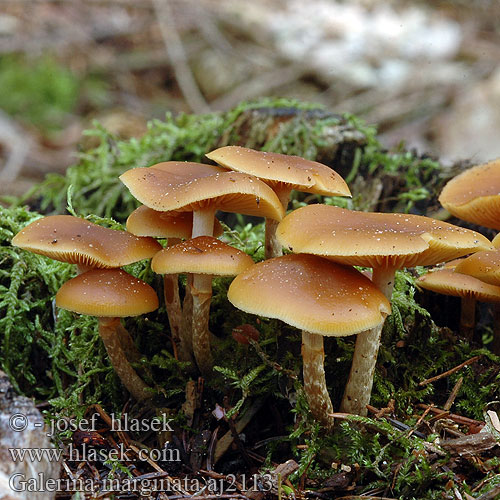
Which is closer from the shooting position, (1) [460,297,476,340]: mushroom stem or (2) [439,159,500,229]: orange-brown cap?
(2) [439,159,500,229]: orange-brown cap

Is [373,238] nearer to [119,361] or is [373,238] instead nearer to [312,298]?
[312,298]

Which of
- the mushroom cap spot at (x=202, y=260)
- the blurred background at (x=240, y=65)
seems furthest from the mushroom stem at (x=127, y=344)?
the blurred background at (x=240, y=65)

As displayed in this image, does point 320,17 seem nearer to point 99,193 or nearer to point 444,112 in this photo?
point 444,112

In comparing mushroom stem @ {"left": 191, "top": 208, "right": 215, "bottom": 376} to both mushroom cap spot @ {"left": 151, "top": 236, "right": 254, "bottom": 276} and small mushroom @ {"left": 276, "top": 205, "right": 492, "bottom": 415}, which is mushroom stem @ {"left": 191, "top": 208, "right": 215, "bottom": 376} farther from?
small mushroom @ {"left": 276, "top": 205, "right": 492, "bottom": 415}

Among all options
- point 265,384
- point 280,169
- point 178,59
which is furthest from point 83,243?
point 178,59

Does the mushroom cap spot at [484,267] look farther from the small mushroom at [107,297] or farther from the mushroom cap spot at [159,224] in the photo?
the small mushroom at [107,297]

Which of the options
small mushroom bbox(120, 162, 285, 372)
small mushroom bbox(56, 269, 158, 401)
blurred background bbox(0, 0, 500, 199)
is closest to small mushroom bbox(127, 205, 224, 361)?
small mushroom bbox(120, 162, 285, 372)

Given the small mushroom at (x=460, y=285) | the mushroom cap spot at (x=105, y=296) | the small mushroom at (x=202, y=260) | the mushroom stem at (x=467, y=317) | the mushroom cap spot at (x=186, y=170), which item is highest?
the mushroom cap spot at (x=186, y=170)
